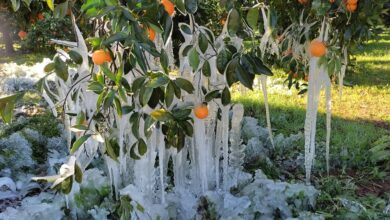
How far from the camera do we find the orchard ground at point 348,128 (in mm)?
2691

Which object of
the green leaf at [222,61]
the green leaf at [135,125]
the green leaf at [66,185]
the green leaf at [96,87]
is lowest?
the green leaf at [66,185]

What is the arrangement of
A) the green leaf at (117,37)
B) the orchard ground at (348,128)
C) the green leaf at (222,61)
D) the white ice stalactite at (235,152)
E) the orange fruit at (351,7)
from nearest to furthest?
the green leaf at (117,37) < the green leaf at (222,61) < the orange fruit at (351,7) < the white ice stalactite at (235,152) < the orchard ground at (348,128)

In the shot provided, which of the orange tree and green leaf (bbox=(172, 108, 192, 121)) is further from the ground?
the orange tree

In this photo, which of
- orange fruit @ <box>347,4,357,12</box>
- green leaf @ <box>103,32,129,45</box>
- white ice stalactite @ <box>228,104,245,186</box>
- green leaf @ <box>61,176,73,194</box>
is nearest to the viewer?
green leaf @ <box>103,32,129,45</box>

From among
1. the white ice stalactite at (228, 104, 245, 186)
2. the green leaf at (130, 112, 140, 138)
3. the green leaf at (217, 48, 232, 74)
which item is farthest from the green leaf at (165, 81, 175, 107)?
the white ice stalactite at (228, 104, 245, 186)

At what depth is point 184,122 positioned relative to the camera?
1.65m

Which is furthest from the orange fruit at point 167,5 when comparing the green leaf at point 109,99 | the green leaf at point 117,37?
the green leaf at point 109,99

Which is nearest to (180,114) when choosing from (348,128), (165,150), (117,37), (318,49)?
(117,37)

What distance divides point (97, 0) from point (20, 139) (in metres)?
1.96

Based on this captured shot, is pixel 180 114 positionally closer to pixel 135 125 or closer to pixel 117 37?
pixel 135 125

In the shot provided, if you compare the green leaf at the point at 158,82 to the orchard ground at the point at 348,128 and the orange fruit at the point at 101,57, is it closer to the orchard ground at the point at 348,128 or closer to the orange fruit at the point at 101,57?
the orange fruit at the point at 101,57

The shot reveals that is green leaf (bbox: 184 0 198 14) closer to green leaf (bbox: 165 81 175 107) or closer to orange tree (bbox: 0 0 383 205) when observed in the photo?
orange tree (bbox: 0 0 383 205)

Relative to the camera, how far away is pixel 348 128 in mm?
4234

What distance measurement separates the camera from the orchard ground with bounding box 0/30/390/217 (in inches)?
106
